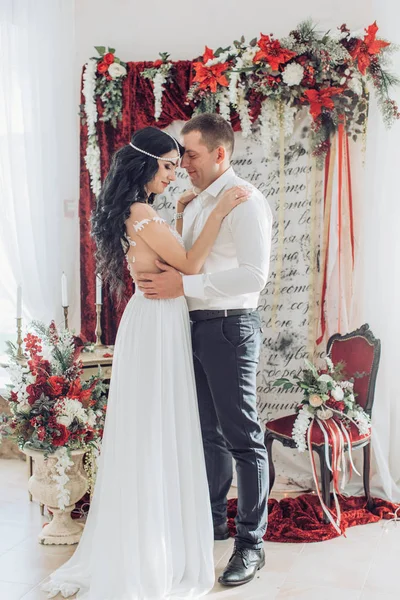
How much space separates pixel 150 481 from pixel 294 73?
2195mm

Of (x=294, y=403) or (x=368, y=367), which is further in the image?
(x=294, y=403)

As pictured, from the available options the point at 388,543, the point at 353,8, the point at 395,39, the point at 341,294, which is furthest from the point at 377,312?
the point at 353,8

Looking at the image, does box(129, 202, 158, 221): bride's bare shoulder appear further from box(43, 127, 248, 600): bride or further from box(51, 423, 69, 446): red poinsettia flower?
box(51, 423, 69, 446): red poinsettia flower

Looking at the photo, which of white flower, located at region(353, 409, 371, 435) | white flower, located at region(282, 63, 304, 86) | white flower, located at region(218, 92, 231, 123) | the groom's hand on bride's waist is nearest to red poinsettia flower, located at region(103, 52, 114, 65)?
white flower, located at region(218, 92, 231, 123)

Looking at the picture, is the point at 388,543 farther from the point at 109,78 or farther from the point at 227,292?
the point at 109,78

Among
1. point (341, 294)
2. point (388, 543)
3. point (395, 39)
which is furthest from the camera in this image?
point (341, 294)

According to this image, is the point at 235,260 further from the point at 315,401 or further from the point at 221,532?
the point at 221,532

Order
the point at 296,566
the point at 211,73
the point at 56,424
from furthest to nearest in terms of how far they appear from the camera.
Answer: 1. the point at 211,73
2. the point at 56,424
3. the point at 296,566

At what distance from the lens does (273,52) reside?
3672 mm

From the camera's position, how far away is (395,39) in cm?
359

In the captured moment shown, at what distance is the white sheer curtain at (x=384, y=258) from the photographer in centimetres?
363

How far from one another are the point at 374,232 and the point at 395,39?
957mm

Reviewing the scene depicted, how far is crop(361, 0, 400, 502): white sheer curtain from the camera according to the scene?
363 centimetres

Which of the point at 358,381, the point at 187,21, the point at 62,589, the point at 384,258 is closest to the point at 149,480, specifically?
the point at 62,589
